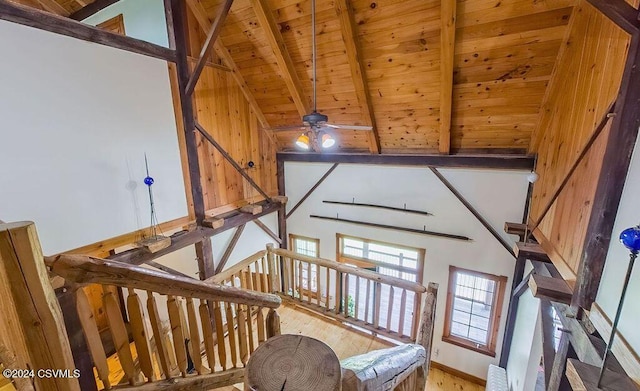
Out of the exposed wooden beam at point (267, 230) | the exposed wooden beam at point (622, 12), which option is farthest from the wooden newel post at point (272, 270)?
the exposed wooden beam at point (622, 12)

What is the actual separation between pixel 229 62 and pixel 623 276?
5094 mm

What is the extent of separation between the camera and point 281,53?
146 inches

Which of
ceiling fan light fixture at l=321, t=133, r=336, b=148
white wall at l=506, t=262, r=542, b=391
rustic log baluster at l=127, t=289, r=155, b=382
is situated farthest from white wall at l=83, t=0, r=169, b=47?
white wall at l=506, t=262, r=542, b=391

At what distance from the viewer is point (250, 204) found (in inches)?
205

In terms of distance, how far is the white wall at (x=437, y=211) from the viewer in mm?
4230

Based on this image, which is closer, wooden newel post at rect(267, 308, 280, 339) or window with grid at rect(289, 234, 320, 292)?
wooden newel post at rect(267, 308, 280, 339)

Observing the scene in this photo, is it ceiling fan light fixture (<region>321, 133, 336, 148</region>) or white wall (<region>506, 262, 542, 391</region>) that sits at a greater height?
ceiling fan light fixture (<region>321, 133, 336, 148</region>)

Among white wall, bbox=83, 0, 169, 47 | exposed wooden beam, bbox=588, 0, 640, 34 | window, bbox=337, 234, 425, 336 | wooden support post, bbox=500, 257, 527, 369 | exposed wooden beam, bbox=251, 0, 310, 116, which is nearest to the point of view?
exposed wooden beam, bbox=588, 0, 640, 34

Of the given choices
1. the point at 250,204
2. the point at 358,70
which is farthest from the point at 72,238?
the point at 358,70

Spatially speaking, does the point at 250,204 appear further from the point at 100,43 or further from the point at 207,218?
the point at 100,43

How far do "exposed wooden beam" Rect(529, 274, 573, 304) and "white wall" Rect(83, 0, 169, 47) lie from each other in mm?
4985

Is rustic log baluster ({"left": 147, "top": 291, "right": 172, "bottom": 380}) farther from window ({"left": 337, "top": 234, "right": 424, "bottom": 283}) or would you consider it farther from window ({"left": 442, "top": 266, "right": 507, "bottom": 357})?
window ({"left": 442, "top": 266, "right": 507, "bottom": 357})

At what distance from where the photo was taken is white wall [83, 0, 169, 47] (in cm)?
360

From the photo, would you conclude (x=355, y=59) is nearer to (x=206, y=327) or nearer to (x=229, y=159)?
(x=229, y=159)
